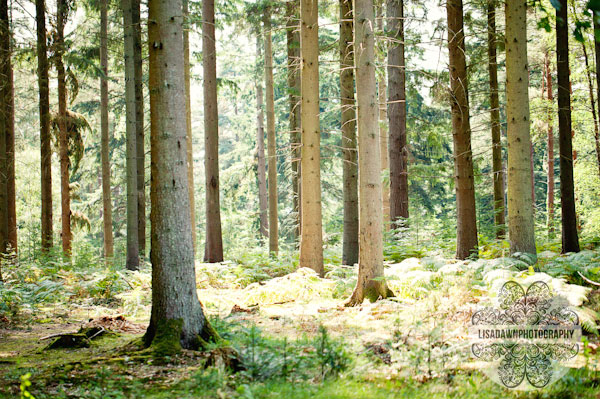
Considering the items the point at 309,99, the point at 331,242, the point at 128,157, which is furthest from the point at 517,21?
the point at 331,242

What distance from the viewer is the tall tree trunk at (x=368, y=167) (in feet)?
25.5

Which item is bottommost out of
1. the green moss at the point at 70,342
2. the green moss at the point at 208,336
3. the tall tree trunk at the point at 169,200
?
the green moss at the point at 70,342

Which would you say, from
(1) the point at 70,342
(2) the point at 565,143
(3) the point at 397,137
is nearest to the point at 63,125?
(3) the point at 397,137

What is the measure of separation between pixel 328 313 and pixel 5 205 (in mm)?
10616

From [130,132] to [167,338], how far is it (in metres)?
9.02

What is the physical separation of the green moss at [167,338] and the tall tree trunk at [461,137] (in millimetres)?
6628

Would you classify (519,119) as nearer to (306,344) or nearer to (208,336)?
(306,344)

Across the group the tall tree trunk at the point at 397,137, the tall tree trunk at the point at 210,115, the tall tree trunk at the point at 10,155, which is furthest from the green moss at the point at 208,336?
the tall tree trunk at the point at 10,155

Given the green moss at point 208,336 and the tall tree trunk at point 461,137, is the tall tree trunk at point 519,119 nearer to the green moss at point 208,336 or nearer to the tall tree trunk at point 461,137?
the tall tree trunk at point 461,137

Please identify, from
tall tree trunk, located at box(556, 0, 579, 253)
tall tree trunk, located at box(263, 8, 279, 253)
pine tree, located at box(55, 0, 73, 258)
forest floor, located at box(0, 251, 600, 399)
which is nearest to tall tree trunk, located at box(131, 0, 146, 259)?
pine tree, located at box(55, 0, 73, 258)

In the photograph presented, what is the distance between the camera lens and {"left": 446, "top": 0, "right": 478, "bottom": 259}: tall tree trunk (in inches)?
394

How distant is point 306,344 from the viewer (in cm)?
546

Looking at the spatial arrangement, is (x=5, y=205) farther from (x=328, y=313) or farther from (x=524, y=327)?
(x=524, y=327)

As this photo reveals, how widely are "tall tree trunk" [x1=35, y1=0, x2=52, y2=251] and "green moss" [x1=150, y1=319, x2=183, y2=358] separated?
439 inches
